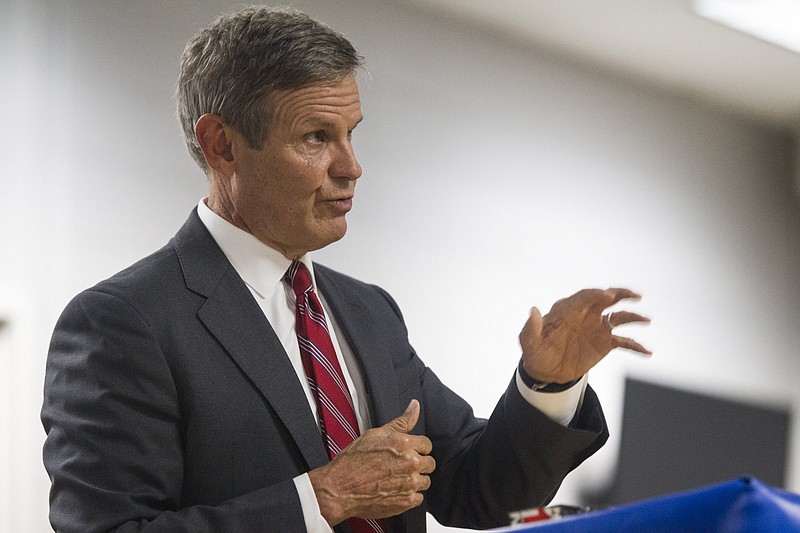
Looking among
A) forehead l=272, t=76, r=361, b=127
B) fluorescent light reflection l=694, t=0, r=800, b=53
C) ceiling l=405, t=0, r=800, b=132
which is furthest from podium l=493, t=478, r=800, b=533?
fluorescent light reflection l=694, t=0, r=800, b=53

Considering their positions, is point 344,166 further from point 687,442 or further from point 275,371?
point 687,442

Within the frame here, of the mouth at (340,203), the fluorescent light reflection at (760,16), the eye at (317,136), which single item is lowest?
the mouth at (340,203)

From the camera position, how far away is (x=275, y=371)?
160 cm

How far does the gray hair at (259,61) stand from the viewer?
169cm

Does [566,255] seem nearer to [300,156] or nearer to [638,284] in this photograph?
[638,284]

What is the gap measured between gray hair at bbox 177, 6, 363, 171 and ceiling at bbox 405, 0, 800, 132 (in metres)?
1.97

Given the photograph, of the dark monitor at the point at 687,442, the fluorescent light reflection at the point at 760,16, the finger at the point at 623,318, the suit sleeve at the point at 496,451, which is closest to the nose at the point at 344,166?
the suit sleeve at the point at 496,451

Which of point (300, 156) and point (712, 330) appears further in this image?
point (712, 330)

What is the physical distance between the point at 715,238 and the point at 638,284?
0.62 m

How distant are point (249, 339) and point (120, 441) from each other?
0.82 feet

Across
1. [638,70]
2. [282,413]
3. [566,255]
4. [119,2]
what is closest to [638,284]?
[566,255]

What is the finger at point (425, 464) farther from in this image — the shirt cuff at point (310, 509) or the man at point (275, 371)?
the shirt cuff at point (310, 509)

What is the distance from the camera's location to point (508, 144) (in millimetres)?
3910

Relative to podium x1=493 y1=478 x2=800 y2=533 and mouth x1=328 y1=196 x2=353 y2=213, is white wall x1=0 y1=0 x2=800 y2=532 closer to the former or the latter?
mouth x1=328 y1=196 x2=353 y2=213
